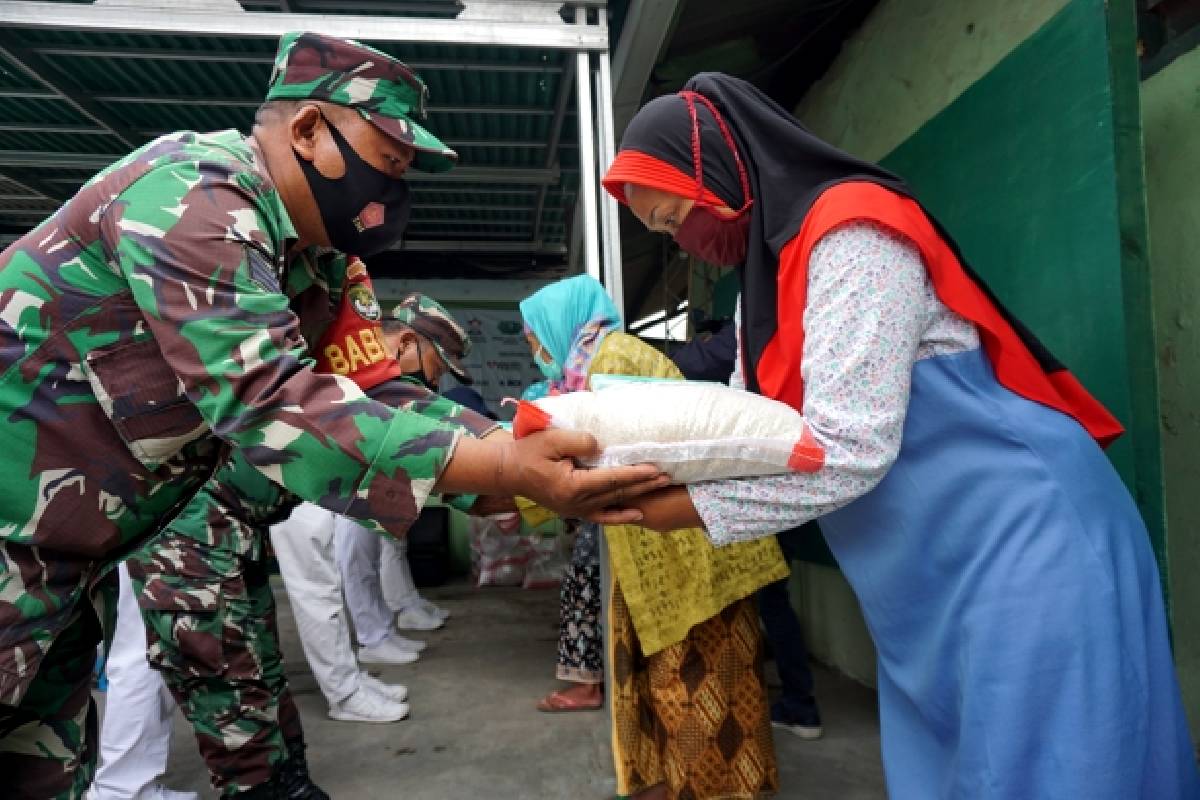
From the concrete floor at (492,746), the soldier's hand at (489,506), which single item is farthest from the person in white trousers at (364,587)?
the soldier's hand at (489,506)

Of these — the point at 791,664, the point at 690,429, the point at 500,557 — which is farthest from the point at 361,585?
the point at 690,429

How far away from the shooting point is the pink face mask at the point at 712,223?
1.46m

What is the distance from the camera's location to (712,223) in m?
1.50

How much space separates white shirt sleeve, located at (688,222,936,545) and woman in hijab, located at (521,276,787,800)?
1132 millimetres

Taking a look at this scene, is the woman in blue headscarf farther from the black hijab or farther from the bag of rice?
the bag of rice

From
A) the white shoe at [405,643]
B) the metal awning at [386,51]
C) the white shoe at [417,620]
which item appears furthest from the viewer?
the white shoe at [417,620]

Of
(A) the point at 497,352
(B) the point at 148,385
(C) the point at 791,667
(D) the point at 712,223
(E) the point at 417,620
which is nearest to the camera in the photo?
(B) the point at 148,385

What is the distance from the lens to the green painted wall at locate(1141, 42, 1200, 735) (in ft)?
6.40

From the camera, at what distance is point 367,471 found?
3.57 ft

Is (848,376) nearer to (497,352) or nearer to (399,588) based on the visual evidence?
(399,588)

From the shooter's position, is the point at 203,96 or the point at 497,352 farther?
the point at 497,352

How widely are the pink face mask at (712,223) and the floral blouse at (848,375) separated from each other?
29 cm

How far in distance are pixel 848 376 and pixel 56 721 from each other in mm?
1394

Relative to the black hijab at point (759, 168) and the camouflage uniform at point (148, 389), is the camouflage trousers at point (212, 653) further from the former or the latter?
the black hijab at point (759, 168)
